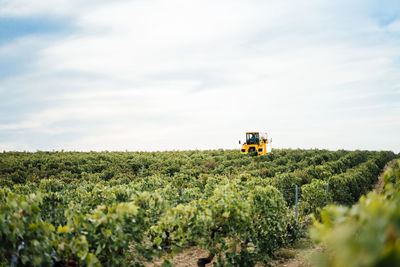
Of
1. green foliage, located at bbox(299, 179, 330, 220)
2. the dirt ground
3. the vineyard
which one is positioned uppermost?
the vineyard

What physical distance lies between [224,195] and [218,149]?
30.3 m

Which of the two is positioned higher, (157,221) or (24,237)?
(24,237)

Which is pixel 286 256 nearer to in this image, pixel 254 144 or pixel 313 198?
pixel 313 198

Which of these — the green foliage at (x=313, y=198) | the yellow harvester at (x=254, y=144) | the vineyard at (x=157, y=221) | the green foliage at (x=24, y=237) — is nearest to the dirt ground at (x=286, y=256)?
the vineyard at (x=157, y=221)

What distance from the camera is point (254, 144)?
30125 millimetres

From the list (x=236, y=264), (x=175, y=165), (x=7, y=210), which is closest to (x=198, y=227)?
(x=236, y=264)

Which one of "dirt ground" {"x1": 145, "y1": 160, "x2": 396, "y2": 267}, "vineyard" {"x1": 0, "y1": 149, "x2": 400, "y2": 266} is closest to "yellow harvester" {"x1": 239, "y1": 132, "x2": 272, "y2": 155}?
"vineyard" {"x1": 0, "y1": 149, "x2": 400, "y2": 266}

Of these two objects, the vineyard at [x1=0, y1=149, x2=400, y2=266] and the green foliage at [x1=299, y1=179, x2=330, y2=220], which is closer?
the vineyard at [x1=0, y1=149, x2=400, y2=266]

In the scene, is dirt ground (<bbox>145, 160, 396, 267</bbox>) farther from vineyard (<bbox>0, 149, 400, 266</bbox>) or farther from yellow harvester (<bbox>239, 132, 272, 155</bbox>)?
yellow harvester (<bbox>239, 132, 272, 155</bbox>)

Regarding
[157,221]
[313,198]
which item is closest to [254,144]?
[313,198]

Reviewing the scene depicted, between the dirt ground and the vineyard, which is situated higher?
the vineyard

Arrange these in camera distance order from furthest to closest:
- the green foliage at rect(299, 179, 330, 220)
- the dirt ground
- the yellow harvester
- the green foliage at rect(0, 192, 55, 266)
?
the yellow harvester
the green foliage at rect(299, 179, 330, 220)
the dirt ground
the green foliage at rect(0, 192, 55, 266)

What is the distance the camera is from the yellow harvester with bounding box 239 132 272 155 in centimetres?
2991

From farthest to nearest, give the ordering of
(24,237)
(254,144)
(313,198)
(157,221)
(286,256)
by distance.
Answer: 1. (254,144)
2. (313,198)
3. (286,256)
4. (157,221)
5. (24,237)
